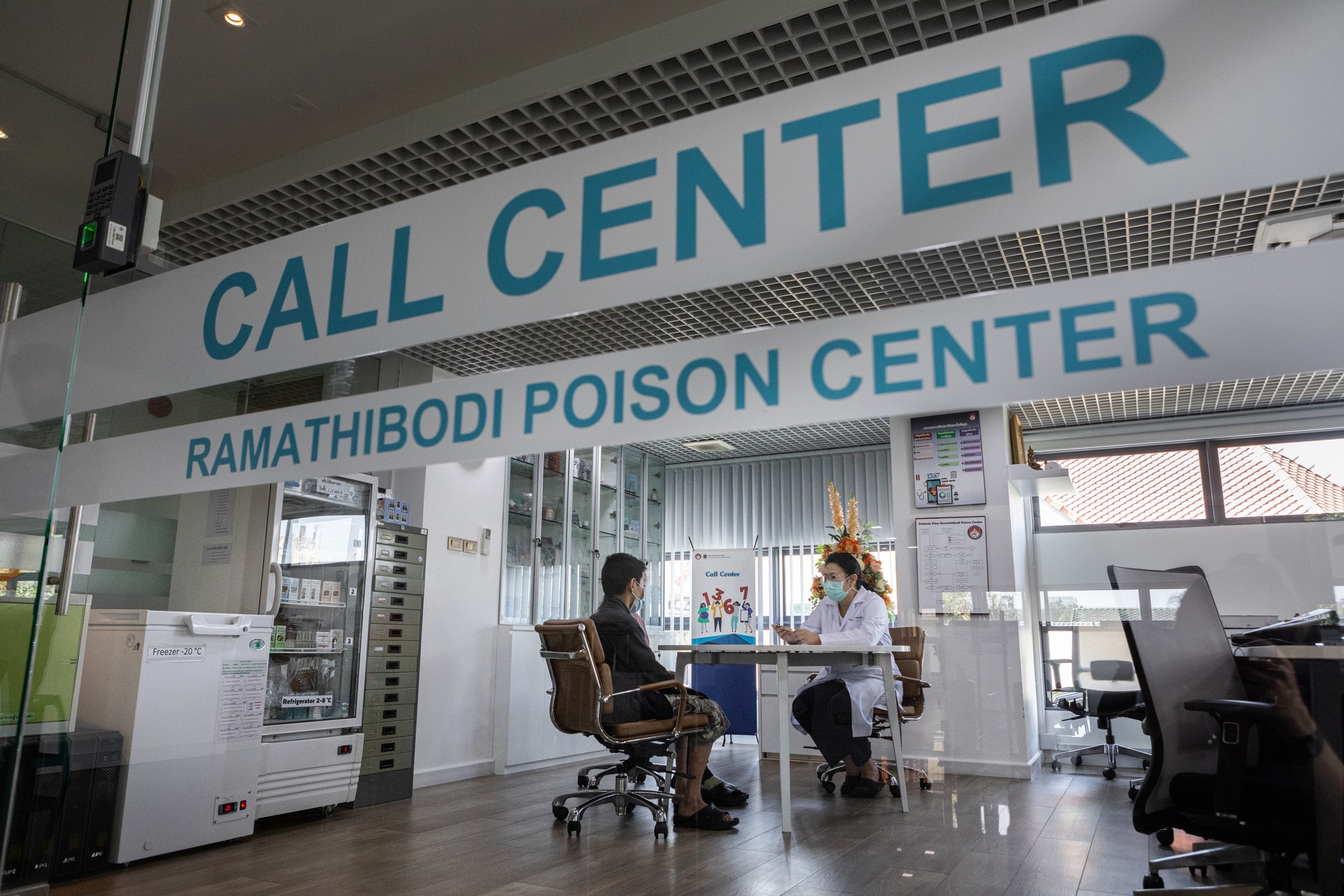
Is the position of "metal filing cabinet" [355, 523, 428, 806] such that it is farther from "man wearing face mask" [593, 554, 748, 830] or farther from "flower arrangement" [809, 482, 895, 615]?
"flower arrangement" [809, 482, 895, 615]

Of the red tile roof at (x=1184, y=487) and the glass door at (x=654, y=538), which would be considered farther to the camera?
the glass door at (x=654, y=538)

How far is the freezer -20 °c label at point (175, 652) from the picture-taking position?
3346 millimetres

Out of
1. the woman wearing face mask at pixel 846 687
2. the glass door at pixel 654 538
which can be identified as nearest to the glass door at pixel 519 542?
the glass door at pixel 654 538

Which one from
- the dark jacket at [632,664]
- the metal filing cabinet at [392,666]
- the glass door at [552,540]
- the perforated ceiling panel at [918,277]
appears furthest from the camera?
the glass door at [552,540]

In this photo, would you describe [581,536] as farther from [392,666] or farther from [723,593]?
[392,666]

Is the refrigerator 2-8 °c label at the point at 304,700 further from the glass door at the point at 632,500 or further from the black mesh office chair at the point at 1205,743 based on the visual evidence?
the black mesh office chair at the point at 1205,743

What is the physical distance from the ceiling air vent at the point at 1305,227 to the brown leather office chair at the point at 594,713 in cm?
283

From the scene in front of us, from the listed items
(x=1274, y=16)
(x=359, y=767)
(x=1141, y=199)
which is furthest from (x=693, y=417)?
(x=359, y=767)

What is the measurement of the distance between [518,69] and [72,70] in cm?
145

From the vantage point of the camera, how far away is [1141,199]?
104 cm

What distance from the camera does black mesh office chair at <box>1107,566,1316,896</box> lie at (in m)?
1.82

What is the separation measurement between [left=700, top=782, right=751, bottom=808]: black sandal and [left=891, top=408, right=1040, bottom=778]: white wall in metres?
1.10

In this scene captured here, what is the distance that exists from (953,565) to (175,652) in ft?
10.4

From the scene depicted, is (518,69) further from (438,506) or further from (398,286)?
(438,506)
